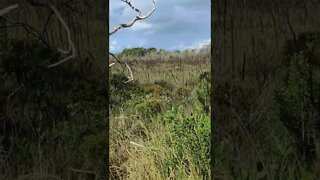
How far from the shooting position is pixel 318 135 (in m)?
2.32

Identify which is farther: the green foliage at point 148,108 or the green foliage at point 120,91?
the green foliage at point 120,91

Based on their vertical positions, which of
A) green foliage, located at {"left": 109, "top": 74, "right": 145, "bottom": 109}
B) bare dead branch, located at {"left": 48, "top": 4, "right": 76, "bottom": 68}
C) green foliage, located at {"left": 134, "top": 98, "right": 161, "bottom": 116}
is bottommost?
green foliage, located at {"left": 134, "top": 98, "right": 161, "bottom": 116}

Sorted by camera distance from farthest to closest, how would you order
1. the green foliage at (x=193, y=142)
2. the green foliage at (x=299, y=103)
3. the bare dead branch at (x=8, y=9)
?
the green foliage at (x=193, y=142)
the green foliage at (x=299, y=103)
the bare dead branch at (x=8, y=9)

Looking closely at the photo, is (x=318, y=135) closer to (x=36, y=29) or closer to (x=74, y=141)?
(x=74, y=141)

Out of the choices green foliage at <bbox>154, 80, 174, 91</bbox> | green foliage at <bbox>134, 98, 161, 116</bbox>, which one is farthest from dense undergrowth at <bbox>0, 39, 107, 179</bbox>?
green foliage at <bbox>154, 80, 174, 91</bbox>

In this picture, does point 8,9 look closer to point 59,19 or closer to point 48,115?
point 59,19

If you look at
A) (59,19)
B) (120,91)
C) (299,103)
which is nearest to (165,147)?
(299,103)

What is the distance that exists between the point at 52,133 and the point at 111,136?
161 cm

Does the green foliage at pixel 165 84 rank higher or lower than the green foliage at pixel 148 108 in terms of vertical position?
higher

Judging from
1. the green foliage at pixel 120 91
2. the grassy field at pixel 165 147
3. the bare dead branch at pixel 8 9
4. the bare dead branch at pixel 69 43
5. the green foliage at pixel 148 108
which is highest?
the bare dead branch at pixel 8 9

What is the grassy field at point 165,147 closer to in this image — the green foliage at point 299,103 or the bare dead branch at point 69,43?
the green foliage at point 299,103

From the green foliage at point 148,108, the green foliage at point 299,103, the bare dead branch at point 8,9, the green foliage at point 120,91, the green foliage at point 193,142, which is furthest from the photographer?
the green foliage at point 120,91

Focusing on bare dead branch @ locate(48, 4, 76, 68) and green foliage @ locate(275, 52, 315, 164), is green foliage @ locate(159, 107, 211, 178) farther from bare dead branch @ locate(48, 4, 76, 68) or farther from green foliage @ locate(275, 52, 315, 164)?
bare dead branch @ locate(48, 4, 76, 68)

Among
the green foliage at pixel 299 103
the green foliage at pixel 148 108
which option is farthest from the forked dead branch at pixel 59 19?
the green foliage at pixel 148 108
